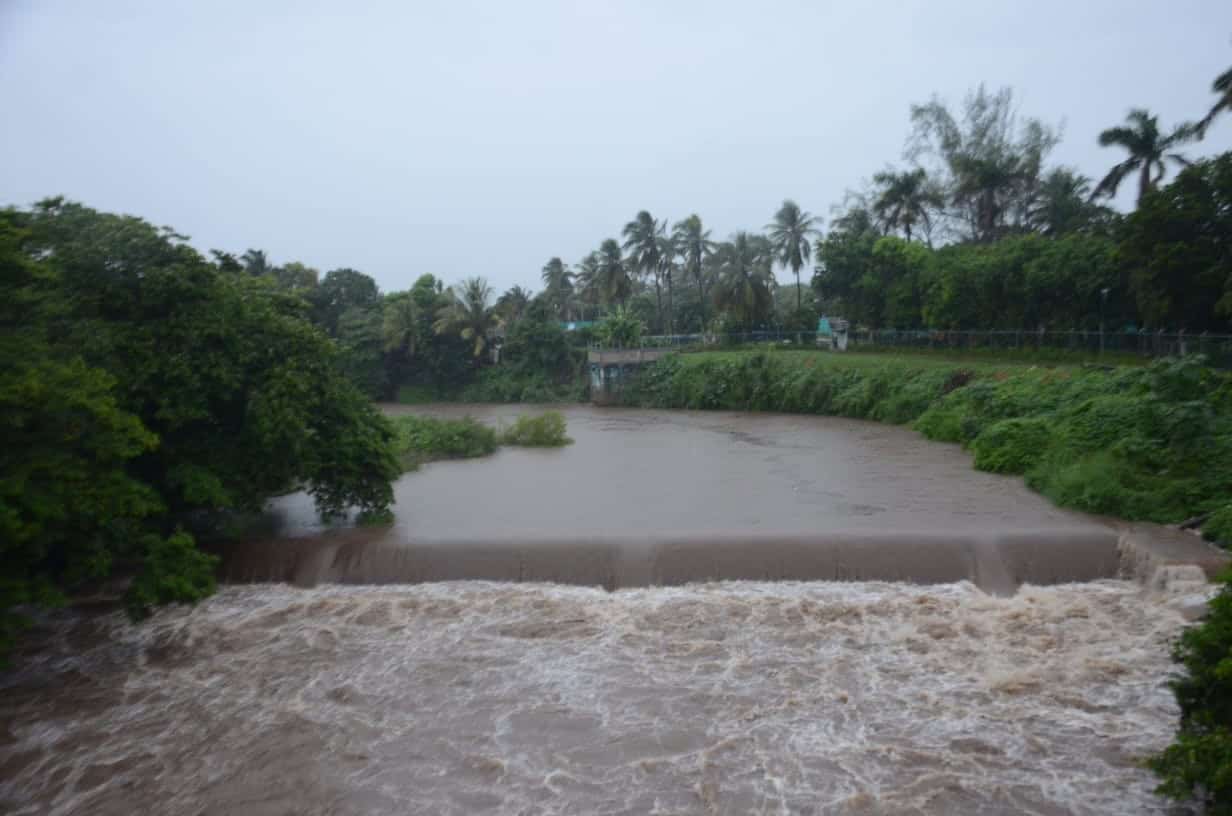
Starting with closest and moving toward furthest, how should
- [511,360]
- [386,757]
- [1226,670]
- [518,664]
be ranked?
[1226,670]
[386,757]
[518,664]
[511,360]

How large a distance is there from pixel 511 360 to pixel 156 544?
139 feet

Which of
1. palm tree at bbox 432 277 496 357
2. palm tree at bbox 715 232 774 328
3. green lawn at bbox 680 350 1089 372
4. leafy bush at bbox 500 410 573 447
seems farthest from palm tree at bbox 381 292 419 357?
leafy bush at bbox 500 410 573 447

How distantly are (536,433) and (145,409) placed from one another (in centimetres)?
1590

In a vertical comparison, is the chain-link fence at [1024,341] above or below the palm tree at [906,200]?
below

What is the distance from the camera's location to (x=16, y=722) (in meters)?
10.0

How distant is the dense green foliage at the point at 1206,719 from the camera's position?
5.91 m

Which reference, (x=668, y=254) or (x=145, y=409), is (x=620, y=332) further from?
(x=145, y=409)

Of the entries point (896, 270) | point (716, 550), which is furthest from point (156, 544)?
point (896, 270)

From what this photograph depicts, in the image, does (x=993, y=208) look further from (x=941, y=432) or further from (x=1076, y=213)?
(x=941, y=432)

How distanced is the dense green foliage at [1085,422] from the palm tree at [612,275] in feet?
89.6

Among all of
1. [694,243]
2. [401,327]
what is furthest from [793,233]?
[401,327]

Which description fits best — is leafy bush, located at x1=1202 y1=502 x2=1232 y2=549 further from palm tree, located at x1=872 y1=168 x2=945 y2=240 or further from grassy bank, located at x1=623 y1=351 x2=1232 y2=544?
palm tree, located at x1=872 y1=168 x2=945 y2=240

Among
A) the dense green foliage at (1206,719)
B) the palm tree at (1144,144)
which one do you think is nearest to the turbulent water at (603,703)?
the dense green foliage at (1206,719)

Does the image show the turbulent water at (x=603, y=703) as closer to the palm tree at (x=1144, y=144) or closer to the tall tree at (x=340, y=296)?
the palm tree at (x=1144, y=144)
